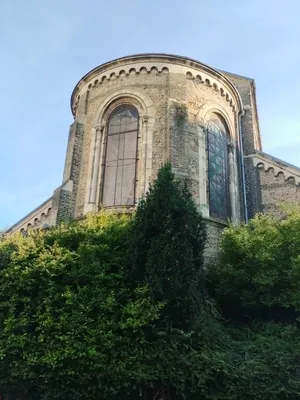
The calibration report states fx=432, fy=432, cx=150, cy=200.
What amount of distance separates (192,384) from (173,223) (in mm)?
3368

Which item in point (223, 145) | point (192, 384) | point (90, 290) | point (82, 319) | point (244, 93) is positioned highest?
point (244, 93)

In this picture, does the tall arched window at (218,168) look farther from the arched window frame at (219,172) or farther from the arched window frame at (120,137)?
the arched window frame at (120,137)

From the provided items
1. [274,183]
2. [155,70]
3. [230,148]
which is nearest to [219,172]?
[230,148]

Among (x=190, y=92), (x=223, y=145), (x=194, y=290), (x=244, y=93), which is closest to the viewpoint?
(x=194, y=290)

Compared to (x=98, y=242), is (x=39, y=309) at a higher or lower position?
lower

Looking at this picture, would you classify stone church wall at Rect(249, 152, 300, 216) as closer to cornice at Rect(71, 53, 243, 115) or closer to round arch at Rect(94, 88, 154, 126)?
cornice at Rect(71, 53, 243, 115)

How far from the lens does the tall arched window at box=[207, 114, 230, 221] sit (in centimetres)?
1566

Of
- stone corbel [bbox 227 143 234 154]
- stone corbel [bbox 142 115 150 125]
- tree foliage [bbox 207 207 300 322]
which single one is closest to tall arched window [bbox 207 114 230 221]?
stone corbel [bbox 227 143 234 154]

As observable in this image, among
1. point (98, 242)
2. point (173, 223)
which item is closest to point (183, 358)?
point (173, 223)

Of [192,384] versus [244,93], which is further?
[244,93]

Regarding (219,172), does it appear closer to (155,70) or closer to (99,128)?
(155,70)

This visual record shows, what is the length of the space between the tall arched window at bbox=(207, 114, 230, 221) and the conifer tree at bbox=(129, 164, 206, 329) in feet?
17.2

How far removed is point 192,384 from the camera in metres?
8.79

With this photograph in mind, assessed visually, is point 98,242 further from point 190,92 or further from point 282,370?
point 190,92
